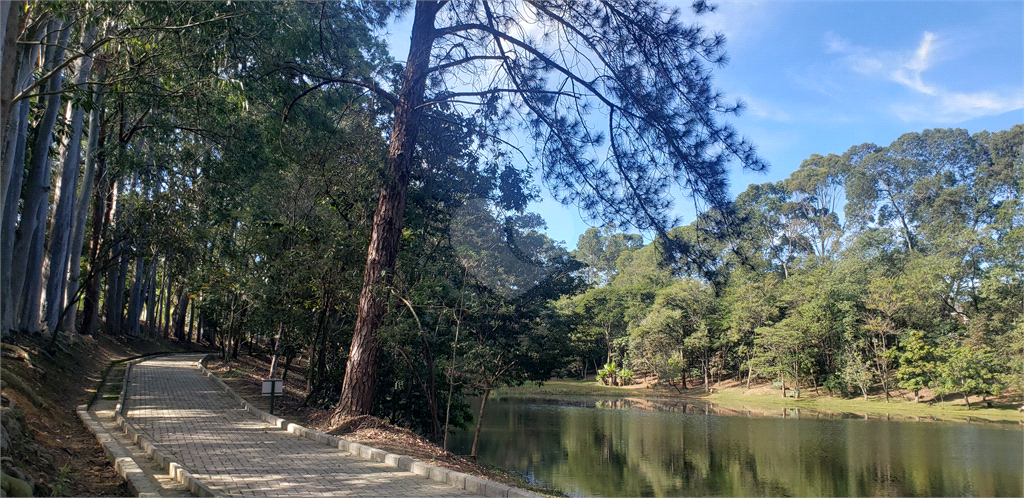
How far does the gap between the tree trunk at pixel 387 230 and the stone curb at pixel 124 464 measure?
2.70 metres

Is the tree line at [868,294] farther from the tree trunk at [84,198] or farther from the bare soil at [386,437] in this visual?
the tree trunk at [84,198]

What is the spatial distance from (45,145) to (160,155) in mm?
2217

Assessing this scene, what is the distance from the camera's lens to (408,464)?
621 cm

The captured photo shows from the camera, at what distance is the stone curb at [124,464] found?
4.68m

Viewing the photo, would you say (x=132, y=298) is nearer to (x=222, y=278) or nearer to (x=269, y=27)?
(x=222, y=278)

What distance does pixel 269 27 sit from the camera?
7.84m

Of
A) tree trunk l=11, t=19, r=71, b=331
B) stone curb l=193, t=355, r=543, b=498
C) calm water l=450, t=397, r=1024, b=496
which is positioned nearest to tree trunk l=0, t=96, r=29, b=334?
tree trunk l=11, t=19, r=71, b=331

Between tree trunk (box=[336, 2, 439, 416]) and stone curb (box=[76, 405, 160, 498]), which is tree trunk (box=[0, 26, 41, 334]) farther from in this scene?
tree trunk (box=[336, 2, 439, 416])

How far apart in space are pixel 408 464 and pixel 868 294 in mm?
29116

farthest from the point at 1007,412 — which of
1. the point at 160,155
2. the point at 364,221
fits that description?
the point at 160,155

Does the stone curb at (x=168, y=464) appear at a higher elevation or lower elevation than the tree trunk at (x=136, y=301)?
lower

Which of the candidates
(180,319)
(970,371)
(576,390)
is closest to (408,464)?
(970,371)

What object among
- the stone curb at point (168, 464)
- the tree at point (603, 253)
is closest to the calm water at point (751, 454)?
the stone curb at point (168, 464)

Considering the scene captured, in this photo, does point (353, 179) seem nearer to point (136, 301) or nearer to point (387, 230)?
point (387, 230)
